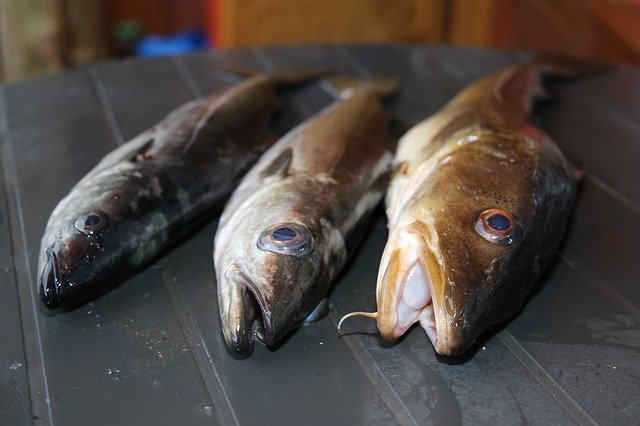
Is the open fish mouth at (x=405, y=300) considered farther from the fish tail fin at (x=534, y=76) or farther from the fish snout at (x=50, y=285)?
the fish tail fin at (x=534, y=76)

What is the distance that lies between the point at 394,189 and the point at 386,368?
0.70 meters

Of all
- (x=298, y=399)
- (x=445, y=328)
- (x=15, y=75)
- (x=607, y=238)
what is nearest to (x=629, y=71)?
(x=607, y=238)

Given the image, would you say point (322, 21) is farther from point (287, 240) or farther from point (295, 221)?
point (287, 240)

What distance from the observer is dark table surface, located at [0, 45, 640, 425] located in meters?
1.92

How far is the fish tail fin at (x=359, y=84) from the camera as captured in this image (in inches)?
130

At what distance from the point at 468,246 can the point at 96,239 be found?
3.26 ft

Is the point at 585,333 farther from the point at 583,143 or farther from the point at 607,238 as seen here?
the point at 583,143

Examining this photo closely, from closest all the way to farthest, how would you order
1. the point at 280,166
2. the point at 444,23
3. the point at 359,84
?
the point at 280,166 < the point at 359,84 < the point at 444,23

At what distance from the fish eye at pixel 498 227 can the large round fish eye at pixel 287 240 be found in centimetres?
45

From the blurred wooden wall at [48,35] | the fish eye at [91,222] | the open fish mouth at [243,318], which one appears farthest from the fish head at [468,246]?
the blurred wooden wall at [48,35]

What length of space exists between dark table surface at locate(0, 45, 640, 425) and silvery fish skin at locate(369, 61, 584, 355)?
4.9 inches

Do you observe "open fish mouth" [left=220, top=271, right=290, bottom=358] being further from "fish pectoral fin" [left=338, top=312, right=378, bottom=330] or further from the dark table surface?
"fish pectoral fin" [left=338, top=312, right=378, bottom=330]

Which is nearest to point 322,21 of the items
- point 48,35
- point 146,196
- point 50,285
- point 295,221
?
point 48,35

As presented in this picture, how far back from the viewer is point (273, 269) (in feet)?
6.71
